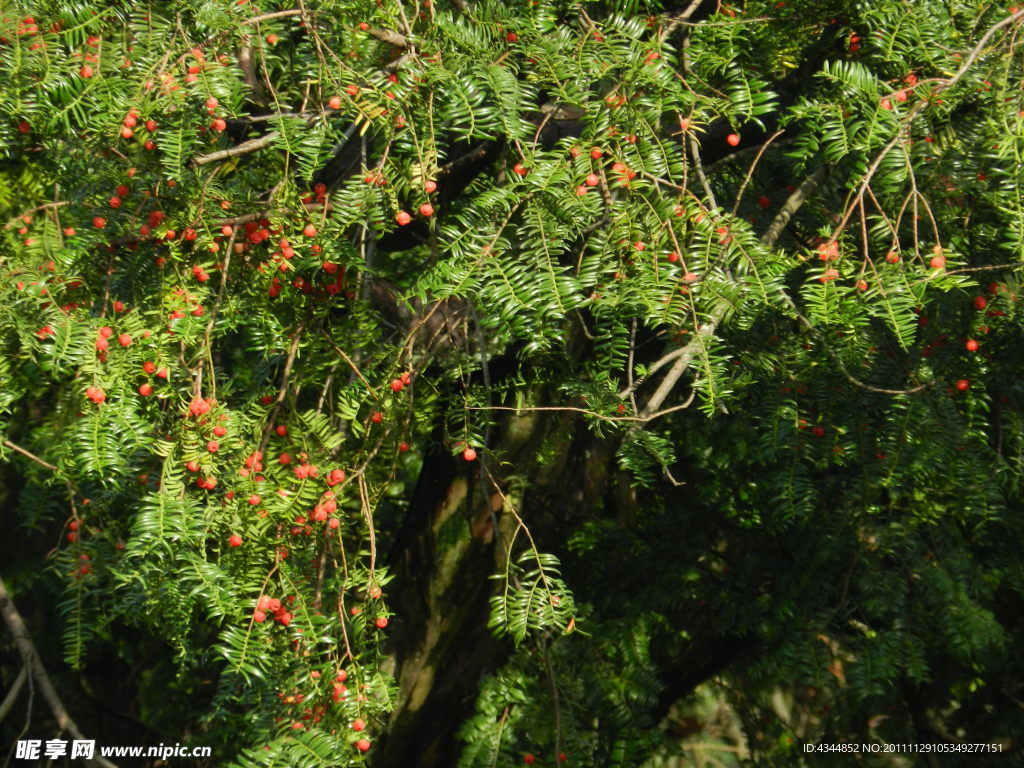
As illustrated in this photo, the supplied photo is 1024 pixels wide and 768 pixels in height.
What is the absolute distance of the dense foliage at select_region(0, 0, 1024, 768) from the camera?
4.64 feet

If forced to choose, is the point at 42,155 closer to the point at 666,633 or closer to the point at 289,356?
the point at 289,356

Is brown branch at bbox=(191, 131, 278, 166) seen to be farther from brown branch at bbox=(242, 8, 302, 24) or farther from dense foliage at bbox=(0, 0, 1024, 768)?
brown branch at bbox=(242, 8, 302, 24)

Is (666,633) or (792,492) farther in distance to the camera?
(666,633)

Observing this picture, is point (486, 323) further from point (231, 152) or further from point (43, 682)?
point (43, 682)

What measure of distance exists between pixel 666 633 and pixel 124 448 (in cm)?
226

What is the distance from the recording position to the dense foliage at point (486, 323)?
55.6 inches

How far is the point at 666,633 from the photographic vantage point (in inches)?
125

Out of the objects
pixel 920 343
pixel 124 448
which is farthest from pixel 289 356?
pixel 920 343

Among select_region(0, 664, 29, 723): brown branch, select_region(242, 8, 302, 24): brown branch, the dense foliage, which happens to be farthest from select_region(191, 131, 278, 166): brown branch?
select_region(0, 664, 29, 723): brown branch

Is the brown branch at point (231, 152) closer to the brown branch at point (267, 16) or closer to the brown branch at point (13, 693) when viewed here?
the brown branch at point (267, 16)

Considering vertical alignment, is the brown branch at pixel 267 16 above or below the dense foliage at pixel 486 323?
above

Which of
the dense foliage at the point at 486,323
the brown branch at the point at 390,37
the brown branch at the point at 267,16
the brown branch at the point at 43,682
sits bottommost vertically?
the brown branch at the point at 43,682

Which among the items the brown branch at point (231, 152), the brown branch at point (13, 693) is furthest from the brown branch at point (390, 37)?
the brown branch at point (13, 693)

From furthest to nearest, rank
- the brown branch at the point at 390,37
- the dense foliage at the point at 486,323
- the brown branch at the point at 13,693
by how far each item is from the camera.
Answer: the brown branch at the point at 13,693 < the brown branch at the point at 390,37 < the dense foliage at the point at 486,323
